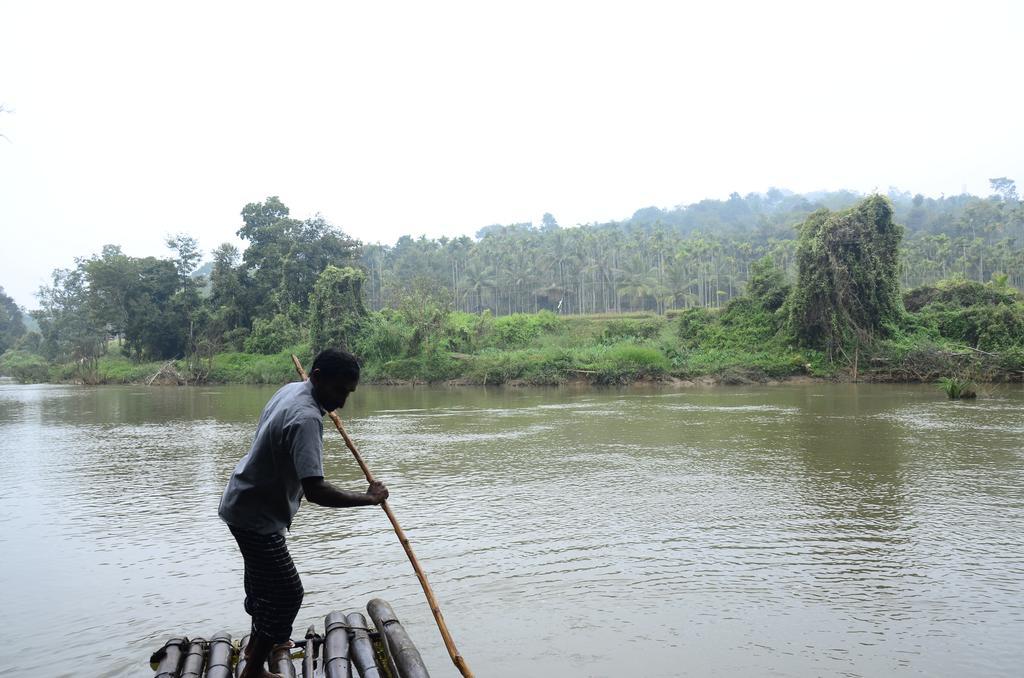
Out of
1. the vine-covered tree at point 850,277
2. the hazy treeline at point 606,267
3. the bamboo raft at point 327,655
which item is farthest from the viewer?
the hazy treeline at point 606,267

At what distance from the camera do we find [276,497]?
3666mm

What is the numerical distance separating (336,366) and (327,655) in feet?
5.26

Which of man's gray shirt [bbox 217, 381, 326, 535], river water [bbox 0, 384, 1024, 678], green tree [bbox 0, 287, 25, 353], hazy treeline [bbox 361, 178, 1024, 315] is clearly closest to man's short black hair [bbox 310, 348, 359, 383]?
man's gray shirt [bbox 217, 381, 326, 535]

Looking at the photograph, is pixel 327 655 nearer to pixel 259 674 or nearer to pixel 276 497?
pixel 259 674

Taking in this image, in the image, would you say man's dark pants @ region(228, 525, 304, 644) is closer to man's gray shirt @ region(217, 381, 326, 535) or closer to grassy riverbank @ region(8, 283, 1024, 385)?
man's gray shirt @ region(217, 381, 326, 535)

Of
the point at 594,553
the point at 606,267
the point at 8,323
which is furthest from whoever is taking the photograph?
the point at 8,323

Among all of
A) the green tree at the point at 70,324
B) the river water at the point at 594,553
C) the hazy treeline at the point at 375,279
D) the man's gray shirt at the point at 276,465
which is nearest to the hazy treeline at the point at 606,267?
the hazy treeline at the point at 375,279

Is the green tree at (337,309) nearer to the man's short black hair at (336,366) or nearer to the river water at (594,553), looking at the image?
the river water at (594,553)

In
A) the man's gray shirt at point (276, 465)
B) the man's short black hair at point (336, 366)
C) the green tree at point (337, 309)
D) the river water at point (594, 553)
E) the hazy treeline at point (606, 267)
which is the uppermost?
the hazy treeline at point (606, 267)

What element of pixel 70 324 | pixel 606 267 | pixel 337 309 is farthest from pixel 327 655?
pixel 606 267

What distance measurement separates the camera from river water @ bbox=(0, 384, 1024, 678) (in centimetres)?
462

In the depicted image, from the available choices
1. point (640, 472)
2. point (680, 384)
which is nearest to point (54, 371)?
point (680, 384)

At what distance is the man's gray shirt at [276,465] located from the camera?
3459 mm

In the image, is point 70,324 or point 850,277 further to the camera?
point 70,324
